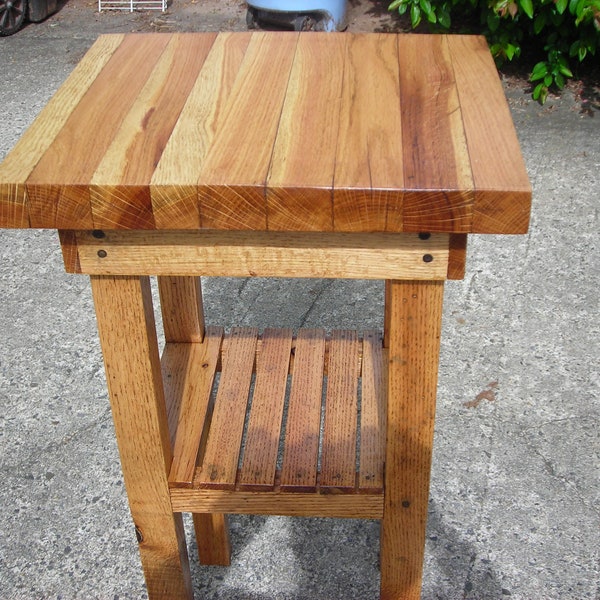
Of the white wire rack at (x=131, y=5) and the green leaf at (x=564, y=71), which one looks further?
the white wire rack at (x=131, y=5)

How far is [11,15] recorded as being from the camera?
5.39 m

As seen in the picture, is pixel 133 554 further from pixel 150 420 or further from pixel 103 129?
pixel 103 129

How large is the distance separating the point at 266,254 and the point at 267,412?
24.4 inches

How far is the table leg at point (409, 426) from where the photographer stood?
1368 millimetres

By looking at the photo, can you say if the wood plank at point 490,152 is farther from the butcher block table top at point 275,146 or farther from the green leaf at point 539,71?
the green leaf at point 539,71

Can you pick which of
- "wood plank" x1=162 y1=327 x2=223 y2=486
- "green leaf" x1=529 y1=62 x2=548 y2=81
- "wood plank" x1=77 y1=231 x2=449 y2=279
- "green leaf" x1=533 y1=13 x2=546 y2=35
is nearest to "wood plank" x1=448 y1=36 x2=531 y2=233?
"wood plank" x1=77 y1=231 x2=449 y2=279

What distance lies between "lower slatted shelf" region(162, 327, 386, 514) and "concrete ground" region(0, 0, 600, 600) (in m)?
0.43

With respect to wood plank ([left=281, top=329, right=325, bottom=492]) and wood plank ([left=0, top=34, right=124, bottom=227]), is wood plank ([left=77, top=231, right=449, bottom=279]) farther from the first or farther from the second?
wood plank ([left=281, top=329, right=325, bottom=492])

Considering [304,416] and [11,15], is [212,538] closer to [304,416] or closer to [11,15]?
[304,416]

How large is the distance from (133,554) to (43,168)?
1219mm

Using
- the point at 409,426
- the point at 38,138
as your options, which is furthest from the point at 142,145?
the point at 409,426

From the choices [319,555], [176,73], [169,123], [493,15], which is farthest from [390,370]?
[493,15]

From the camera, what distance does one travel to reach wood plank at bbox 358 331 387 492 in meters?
1.64

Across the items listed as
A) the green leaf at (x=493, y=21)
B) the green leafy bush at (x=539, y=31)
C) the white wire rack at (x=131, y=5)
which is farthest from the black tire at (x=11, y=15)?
the green leaf at (x=493, y=21)
